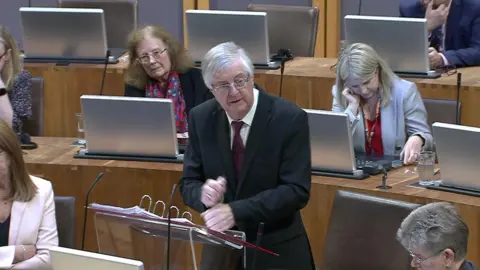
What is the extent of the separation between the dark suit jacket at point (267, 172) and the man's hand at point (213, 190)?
55mm

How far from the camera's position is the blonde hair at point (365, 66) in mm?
3947

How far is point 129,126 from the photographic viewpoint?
4008 millimetres

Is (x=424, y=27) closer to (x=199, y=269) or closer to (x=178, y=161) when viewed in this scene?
(x=178, y=161)

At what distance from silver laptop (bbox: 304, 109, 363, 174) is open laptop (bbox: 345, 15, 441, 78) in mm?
1020

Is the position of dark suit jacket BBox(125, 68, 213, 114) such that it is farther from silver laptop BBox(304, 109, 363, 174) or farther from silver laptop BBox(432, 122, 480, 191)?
silver laptop BBox(432, 122, 480, 191)

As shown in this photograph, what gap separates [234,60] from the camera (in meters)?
2.86

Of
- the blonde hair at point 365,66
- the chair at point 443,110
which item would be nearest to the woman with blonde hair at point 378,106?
the blonde hair at point 365,66

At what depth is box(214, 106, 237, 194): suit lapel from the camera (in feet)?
9.71

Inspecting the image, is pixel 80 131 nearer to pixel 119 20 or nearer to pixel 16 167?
pixel 16 167

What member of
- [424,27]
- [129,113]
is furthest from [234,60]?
[424,27]

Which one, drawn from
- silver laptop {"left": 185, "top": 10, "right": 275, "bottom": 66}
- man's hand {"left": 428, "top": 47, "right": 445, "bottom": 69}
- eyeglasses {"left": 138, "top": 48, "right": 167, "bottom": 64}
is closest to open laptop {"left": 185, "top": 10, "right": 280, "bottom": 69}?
silver laptop {"left": 185, "top": 10, "right": 275, "bottom": 66}

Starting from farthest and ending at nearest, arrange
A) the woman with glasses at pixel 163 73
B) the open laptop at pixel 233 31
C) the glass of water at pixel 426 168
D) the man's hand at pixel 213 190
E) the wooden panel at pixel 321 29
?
the wooden panel at pixel 321 29
the open laptop at pixel 233 31
the woman with glasses at pixel 163 73
the glass of water at pixel 426 168
the man's hand at pixel 213 190

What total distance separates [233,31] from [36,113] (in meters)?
0.98

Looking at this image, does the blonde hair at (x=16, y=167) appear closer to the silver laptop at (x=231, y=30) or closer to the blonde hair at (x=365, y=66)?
the blonde hair at (x=365, y=66)
